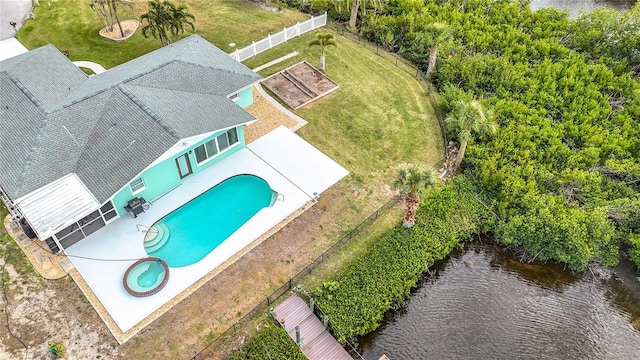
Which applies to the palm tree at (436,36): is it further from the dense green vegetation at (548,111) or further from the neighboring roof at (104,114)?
the neighboring roof at (104,114)

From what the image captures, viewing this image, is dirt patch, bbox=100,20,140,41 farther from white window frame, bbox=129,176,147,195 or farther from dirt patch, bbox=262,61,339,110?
white window frame, bbox=129,176,147,195

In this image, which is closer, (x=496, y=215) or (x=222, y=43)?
(x=496, y=215)

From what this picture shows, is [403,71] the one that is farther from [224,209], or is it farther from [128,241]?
[128,241]

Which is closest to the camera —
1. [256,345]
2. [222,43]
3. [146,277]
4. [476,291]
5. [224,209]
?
[256,345]

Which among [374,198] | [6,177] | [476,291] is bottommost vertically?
[476,291]

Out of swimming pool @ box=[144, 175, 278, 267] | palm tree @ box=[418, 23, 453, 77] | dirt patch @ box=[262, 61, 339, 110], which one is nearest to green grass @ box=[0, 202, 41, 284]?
swimming pool @ box=[144, 175, 278, 267]

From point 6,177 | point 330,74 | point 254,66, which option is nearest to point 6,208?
point 6,177

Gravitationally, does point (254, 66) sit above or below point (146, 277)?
above
